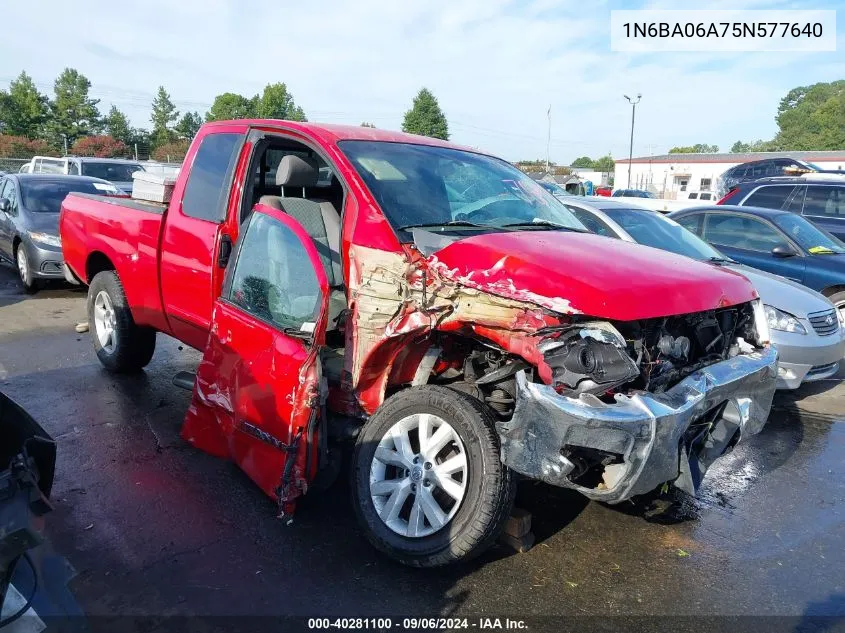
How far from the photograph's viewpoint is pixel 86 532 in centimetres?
329

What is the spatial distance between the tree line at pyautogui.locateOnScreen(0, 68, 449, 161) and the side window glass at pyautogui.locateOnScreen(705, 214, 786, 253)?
40.4m

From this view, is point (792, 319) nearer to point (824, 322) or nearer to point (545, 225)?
point (824, 322)

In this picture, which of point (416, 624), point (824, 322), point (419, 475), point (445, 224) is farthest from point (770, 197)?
point (416, 624)

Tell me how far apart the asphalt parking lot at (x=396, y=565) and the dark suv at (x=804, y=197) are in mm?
6500

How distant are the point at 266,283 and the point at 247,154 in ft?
3.67

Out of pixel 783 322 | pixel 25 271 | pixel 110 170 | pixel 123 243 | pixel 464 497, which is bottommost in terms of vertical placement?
pixel 464 497

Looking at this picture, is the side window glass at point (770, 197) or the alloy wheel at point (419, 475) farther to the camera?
the side window glass at point (770, 197)

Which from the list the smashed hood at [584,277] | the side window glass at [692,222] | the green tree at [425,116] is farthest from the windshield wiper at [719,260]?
the green tree at [425,116]

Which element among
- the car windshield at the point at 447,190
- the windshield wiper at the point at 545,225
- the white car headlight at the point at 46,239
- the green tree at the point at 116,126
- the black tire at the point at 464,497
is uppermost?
the green tree at the point at 116,126

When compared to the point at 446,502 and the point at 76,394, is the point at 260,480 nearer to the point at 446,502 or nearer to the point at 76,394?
the point at 446,502

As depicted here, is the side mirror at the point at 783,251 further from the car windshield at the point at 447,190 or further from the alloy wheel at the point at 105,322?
the alloy wheel at the point at 105,322

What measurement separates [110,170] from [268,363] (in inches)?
588

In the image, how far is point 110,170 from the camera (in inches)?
630

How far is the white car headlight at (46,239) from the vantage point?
9.05 m
